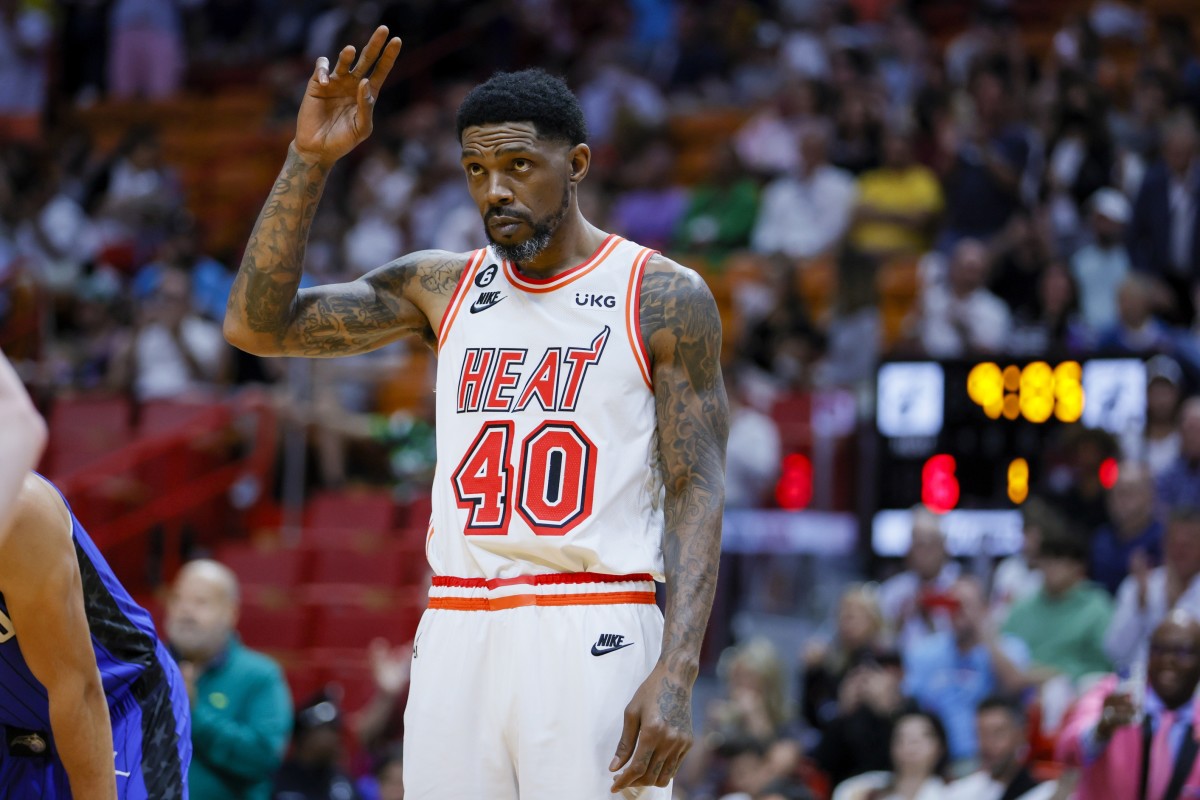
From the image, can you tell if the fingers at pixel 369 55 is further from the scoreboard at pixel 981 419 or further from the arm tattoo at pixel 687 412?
the scoreboard at pixel 981 419

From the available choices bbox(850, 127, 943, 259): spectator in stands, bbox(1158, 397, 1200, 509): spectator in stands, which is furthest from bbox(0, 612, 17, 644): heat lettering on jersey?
bbox(850, 127, 943, 259): spectator in stands

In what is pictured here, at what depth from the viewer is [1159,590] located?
838cm

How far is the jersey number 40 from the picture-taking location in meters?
4.06

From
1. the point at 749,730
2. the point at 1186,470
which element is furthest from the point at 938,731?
the point at 1186,470

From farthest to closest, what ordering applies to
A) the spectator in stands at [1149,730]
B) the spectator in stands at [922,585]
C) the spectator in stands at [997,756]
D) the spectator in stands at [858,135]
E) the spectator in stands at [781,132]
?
the spectator in stands at [781,132], the spectator in stands at [858,135], the spectator in stands at [922,585], the spectator in stands at [997,756], the spectator in stands at [1149,730]

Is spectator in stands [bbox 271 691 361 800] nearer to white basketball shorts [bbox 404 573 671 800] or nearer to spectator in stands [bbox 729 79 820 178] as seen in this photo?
white basketball shorts [bbox 404 573 671 800]

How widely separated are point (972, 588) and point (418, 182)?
8062mm

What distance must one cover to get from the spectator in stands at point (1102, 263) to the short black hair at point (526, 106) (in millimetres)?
7780

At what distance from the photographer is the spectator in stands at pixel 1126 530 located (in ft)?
29.7

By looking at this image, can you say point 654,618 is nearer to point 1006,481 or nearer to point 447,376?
point 447,376

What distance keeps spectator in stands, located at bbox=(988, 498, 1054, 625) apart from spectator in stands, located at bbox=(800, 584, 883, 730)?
0.63 metres

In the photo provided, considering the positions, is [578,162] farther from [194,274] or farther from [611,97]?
[611,97]

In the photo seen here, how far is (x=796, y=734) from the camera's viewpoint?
31.2 feet

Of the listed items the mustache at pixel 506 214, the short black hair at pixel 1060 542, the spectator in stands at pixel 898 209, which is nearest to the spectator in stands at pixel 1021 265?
the spectator in stands at pixel 898 209
